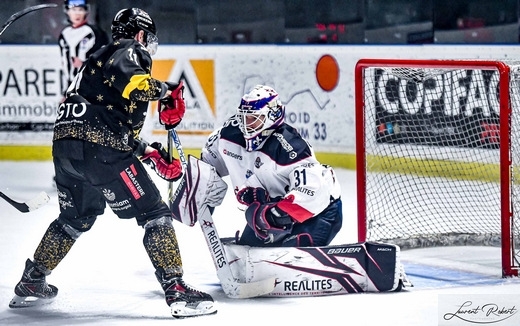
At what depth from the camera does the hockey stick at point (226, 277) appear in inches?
172

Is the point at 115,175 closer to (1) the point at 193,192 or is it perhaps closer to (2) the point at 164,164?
(2) the point at 164,164

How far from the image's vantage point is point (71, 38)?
26.1 feet

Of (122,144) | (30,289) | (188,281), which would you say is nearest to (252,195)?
(188,281)

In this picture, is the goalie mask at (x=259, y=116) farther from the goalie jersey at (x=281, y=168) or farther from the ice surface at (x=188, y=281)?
the ice surface at (x=188, y=281)

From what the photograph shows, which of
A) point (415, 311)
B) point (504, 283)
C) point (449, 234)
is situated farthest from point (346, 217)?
point (415, 311)

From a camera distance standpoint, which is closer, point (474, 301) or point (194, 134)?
point (474, 301)

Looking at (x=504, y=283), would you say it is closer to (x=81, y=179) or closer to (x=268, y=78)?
(x=81, y=179)

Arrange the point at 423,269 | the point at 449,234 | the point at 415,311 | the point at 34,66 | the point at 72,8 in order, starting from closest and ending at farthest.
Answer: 1. the point at 415,311
2. the point at 423,269
3. the point at 449,234
4. the point at 72,8
5. the point at 34,66

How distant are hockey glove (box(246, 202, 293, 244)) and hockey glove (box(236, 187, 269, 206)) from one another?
0.14 metres

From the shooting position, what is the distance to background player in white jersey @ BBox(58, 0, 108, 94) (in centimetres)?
781

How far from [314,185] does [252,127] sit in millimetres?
358

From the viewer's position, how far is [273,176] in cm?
455

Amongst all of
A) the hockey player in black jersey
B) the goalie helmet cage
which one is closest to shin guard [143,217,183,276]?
the hockey player in black jersey

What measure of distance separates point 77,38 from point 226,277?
3.87 meters
